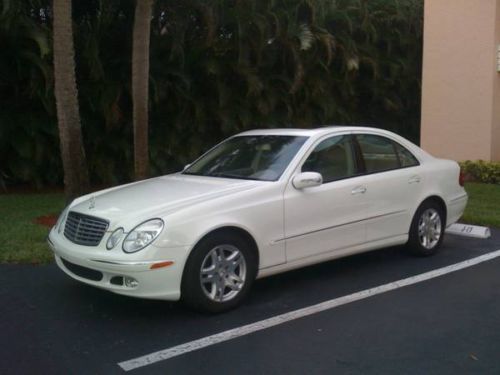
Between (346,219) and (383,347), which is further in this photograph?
(346,219)

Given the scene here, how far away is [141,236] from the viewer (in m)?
4.91

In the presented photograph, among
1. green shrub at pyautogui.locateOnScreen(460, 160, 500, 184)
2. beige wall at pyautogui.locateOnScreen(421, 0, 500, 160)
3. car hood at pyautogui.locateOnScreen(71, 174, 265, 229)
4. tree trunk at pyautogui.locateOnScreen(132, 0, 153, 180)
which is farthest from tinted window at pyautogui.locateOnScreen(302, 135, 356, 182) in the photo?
beige wall at pyautogui.locateOnScreen(421, 0, 500, 160)

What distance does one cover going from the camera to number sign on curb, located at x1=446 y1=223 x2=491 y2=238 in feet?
26.5

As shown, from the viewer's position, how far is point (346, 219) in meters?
6.06

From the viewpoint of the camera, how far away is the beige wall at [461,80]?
12.2m

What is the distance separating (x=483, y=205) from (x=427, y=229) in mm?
3199

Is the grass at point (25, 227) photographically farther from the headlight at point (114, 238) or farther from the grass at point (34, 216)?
the headlight at point (114, 238)

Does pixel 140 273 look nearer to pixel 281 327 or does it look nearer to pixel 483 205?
pixel 281 327

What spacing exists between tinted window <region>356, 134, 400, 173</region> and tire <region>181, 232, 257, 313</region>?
1843 millimetres

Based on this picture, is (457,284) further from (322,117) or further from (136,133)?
(322,117)

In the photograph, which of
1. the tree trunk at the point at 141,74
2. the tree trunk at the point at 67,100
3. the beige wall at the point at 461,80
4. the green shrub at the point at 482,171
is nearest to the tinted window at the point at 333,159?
the tree trunk at the point at 141,74

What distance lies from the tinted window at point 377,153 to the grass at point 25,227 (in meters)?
3.51

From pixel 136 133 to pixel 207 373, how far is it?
558 cm

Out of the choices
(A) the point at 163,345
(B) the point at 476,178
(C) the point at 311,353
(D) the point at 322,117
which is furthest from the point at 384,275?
(D) the point at 322,117
